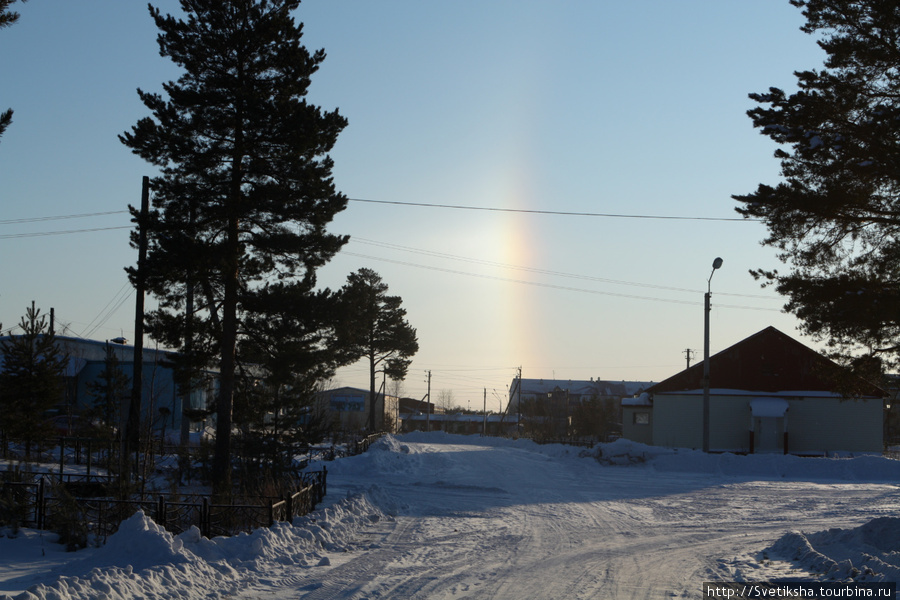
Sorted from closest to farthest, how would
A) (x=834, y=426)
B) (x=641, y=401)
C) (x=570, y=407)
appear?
(x=834, y=426) → (x=641, y=401) → (x=570, y=407)

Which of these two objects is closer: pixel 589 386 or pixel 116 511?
pixel 116 511

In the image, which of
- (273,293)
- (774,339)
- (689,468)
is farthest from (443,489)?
(774,339)

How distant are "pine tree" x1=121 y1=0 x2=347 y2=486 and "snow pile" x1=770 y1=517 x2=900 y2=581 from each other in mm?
14443

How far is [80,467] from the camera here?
24.4 m

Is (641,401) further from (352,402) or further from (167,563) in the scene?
(352,402)

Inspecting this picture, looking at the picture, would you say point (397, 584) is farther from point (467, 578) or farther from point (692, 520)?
point (692, 520)

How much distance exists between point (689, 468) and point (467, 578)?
29060 millimetres

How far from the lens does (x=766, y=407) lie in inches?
1833

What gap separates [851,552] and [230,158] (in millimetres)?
18202

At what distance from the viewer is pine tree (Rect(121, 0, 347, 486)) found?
21.4m

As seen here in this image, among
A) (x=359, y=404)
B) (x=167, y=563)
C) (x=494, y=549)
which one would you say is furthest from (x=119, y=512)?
(x=359, y=404)

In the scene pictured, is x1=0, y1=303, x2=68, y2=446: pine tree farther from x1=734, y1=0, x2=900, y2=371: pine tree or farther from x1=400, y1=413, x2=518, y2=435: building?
x1=400, y1=413, x2=518, y2=435: building

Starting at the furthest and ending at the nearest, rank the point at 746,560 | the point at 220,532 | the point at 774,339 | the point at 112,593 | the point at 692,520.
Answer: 1. the point at 774,339
2. the point at 692,520
3. the point at 220,532
4. the point at 746,560
5. the point at 112,593

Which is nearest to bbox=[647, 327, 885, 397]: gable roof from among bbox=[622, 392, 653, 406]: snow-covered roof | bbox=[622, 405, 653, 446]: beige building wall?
bbox=[622, 392, 653, 406]: snow-covered roof
